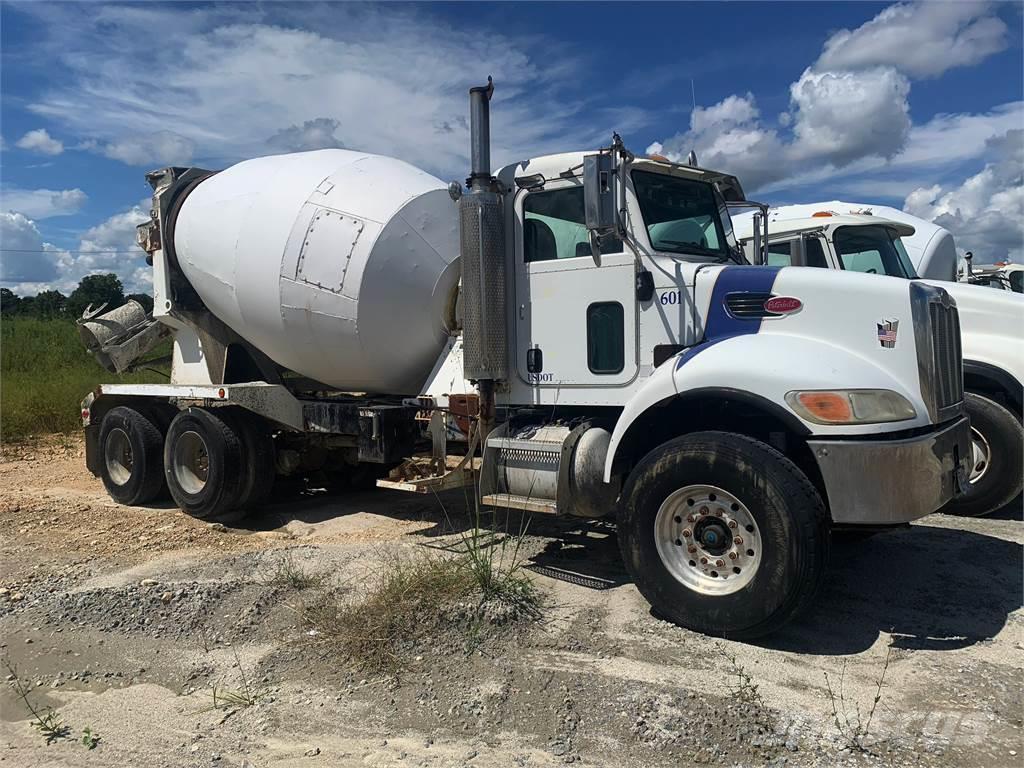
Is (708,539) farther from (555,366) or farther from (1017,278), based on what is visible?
(1017,278)

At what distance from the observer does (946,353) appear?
489 centimetres

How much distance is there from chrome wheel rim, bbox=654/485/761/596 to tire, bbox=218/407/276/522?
4344mm

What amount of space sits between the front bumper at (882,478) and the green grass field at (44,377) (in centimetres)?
779

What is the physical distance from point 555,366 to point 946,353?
251cm

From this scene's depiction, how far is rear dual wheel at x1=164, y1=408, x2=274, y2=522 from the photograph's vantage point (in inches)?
293

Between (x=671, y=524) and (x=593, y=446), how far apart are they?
2.97ft

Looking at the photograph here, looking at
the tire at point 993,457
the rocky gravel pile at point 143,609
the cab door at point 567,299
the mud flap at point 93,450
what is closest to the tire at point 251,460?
the rocky gravel pile at point 143,609

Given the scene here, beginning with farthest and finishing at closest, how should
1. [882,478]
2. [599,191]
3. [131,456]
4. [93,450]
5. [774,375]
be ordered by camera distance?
[93,450] → [131,456] → [599,191] → [774,375] → [882,478]

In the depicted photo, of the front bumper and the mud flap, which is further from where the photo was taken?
the mud flap

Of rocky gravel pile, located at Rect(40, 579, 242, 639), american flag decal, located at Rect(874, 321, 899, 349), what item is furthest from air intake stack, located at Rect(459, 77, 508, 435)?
american flag decal, located at Rect(874, 321, 899, 349)

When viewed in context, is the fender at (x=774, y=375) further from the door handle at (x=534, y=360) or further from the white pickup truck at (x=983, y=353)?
the white pickup truck at (x=983, y=353)

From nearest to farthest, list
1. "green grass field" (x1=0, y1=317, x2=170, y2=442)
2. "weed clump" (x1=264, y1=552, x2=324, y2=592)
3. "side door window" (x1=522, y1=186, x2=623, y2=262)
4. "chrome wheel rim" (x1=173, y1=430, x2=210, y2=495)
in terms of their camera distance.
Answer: "weed clump" (x1=264, y1=552, x2=324, y2=592), "side door window" (x1=522, y1=186, x2=623, y2=262), "chrome wheel rim" (x1=173, y1=430, x2=210, y2=495), "green grass field" (x1=0, y1=317, x2=170, y2=442)

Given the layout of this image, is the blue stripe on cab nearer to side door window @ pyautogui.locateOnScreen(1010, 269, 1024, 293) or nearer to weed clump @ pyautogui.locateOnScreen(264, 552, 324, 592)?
weed clump @ pyautogui.locateOnScreen(264, 552, 324, 592)

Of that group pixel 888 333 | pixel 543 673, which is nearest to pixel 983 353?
pixel 888 333
